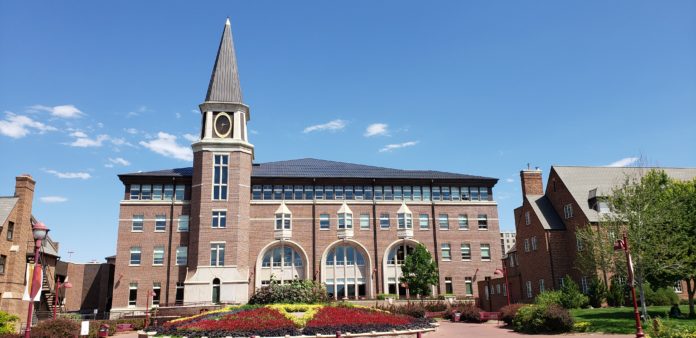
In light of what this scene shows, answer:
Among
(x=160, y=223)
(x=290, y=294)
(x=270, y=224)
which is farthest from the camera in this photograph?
(x=270, y=224)

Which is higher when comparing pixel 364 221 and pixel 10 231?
pixel 364 221

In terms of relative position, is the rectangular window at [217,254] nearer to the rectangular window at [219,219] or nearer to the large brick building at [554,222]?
the rectangular window at [219,219]

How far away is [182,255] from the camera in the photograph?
52.7 metres

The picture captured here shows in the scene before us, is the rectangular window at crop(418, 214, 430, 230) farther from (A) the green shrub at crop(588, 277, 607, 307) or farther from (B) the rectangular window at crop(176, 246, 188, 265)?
(B) the rectangular window at crop(176, 246, 188, 265)

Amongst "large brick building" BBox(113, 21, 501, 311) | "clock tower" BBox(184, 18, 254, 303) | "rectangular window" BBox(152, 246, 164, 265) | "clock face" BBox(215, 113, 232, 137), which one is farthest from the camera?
"clock face" BBox(215, 113, 232, 137)

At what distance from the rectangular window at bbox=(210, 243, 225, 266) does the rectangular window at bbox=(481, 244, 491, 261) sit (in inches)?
1065

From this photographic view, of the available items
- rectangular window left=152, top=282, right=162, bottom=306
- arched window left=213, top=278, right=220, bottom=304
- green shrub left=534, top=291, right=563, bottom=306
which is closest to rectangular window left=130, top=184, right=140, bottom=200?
rectangular window left=152, top=282, right=162, bottom=306

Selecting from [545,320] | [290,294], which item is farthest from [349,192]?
[545,320]

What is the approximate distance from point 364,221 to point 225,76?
2133 centimetres

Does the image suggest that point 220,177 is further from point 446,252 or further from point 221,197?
point 446,252

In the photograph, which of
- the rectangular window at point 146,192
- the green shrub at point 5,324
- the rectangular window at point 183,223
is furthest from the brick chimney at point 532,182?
the green shrub at point 5,324

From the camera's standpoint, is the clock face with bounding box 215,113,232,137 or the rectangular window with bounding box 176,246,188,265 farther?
the clock face with bounding box 215,113,232,137

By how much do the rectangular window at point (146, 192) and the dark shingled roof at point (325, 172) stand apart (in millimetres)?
1323

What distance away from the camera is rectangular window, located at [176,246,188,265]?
52.4 metres
